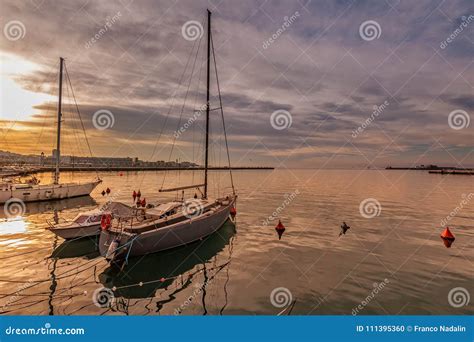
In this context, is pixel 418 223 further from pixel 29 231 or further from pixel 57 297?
pixel 29 231

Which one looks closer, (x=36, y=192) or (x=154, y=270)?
(x=154, y=270)

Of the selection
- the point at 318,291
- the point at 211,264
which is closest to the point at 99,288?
the point at 211,264

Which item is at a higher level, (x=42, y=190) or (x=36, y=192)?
(x=42, y=190)

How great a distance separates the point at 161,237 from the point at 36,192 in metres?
28.4

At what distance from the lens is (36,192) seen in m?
34.8

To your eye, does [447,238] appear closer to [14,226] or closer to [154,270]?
[154,270]

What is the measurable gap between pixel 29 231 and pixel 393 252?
88.3ft

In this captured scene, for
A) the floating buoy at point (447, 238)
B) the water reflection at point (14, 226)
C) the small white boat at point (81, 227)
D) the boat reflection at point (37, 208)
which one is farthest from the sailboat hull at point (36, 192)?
the floating buoy at point (447, 238)

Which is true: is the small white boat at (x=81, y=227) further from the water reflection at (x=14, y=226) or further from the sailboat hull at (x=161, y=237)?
the water reflection at (x=14, y=226)

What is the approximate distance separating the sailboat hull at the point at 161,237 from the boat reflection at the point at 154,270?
487mm

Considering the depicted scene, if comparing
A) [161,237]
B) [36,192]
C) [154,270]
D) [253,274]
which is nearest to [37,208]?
[36,192]

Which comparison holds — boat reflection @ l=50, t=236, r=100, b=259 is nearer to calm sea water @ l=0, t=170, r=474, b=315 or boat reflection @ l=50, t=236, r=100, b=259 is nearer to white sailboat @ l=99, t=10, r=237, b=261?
calm sea water @ l=0, t=170, r=474, b=315

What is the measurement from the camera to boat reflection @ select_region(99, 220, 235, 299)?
12.2m

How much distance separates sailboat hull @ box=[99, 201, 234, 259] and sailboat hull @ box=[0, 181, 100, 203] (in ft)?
88.5
